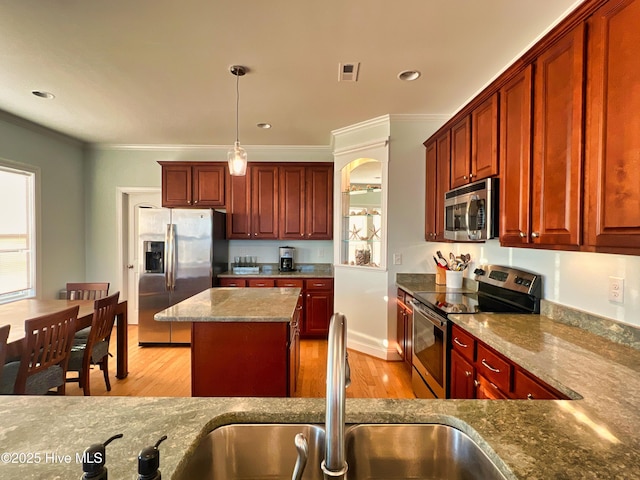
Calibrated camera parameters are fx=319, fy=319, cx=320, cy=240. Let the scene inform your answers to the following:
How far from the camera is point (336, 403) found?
0.65 meters

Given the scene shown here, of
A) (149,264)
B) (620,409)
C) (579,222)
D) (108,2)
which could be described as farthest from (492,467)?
(149,264)

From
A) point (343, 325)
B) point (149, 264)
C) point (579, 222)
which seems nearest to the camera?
point (343, 325)

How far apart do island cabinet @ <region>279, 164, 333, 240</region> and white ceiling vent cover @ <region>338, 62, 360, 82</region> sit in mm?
1779

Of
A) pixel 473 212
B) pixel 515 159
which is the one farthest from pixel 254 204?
pixel 515 159

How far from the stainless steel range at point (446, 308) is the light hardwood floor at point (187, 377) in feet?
1.22

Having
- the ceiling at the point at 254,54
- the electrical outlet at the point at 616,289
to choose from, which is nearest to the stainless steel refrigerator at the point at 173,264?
the ceiling at the point at 254,54

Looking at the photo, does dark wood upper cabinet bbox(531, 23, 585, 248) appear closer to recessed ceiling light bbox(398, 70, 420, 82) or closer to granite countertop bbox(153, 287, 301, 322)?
recessed ceiling light bbox(398, 70, 420, 82)

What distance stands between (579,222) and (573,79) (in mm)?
653

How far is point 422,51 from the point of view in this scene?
7.23 feet

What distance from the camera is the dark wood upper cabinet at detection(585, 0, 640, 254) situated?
1.17 m

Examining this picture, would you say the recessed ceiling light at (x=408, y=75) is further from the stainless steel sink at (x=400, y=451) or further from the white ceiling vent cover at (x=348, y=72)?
the stainless steel sink at (x=400, y=451)

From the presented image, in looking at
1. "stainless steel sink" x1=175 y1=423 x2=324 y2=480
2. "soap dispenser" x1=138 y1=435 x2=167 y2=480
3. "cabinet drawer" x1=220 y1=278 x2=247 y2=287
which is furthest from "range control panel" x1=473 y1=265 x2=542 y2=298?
"cabinet drawer" x1=220 y1=278 x2=247 y2=287

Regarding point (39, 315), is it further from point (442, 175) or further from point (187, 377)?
point (442, 175)

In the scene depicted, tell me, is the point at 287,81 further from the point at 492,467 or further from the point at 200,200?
the point at 492,467
